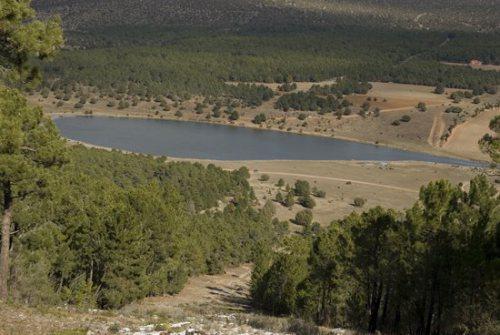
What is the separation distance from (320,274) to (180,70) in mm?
132795

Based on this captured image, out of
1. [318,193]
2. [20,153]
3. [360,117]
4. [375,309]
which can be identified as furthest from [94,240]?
[360,117]

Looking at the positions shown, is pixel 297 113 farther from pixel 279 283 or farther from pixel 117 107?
pixel 279 283

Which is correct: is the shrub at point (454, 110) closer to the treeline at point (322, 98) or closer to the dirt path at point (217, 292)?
the treeline at point (322, 98)

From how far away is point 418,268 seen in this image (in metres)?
24.2

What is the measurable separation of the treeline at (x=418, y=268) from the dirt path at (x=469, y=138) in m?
86.2

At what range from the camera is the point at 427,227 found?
24625 mm

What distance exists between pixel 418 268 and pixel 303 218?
40776 mm

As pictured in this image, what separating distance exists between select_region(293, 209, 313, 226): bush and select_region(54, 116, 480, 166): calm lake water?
3392cm

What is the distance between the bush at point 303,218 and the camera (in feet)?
212

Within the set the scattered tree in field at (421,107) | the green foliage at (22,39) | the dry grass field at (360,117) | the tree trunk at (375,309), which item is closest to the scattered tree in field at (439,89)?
the dry grass field at (360,117)

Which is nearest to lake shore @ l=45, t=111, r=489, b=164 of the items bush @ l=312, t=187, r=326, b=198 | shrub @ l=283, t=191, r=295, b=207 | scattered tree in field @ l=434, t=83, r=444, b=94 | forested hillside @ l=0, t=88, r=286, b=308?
scattered tree in field @ l=434, t=83, r=444, b=94

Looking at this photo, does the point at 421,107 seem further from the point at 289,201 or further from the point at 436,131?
the point at 289,201

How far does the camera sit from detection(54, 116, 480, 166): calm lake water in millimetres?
102625

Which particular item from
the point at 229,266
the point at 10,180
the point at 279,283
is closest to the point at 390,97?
the point at 229,266
